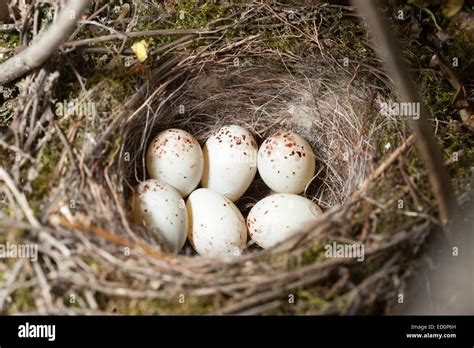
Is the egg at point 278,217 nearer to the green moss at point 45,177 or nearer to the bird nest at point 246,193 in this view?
the bird nest at point 246,193

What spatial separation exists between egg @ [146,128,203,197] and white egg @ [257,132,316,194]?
9.3 inches

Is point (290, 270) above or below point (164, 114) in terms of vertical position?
below

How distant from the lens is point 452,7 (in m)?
1.99

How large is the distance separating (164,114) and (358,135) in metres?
0.70

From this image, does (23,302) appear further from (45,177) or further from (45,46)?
(45,46)

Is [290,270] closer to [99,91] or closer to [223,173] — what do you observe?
[223,173]

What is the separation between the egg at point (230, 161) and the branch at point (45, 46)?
0.63m

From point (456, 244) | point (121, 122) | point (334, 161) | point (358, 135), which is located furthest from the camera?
point (334, 161)

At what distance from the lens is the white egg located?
1809 millimetres

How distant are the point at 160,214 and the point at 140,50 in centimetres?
56
